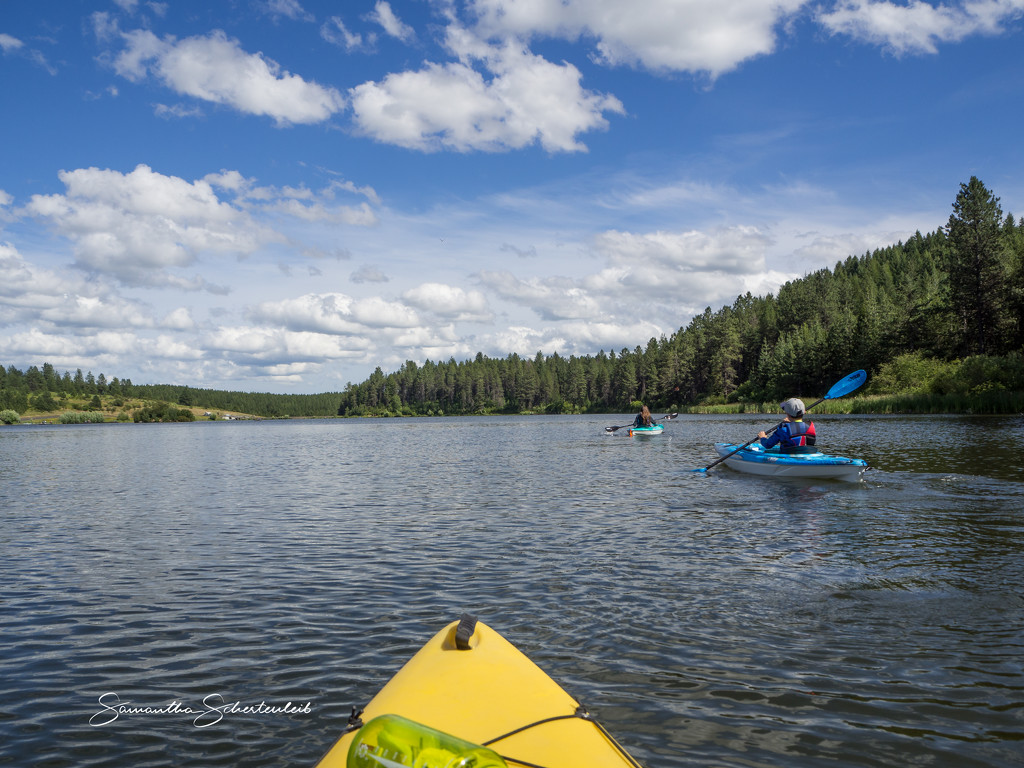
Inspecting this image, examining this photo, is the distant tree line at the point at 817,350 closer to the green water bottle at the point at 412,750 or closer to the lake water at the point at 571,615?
the lake water at the point at 571,615

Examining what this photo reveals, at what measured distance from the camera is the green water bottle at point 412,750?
2.90 m

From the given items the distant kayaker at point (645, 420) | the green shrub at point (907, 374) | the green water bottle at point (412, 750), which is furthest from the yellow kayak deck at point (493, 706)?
the green shrub at point (907, 374)

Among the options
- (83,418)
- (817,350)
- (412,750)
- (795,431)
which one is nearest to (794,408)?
(795,431)

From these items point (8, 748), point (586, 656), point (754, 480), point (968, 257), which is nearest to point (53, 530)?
point (8, 748)

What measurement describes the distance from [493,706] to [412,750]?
1553 millimetres

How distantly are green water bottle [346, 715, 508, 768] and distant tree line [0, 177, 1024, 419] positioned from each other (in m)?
57.4

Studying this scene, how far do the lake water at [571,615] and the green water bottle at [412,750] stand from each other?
2349 mm

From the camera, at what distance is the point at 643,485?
19688mm

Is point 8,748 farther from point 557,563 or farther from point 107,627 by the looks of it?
point 557,563

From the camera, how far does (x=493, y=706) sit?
172 inches

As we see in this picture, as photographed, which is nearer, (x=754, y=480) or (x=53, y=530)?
(x=53, y=530)

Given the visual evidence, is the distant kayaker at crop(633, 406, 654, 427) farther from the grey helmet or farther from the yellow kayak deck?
the yellow kayak deck

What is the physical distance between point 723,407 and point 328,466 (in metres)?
73.2

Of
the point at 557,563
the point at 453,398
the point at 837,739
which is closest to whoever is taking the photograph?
the point at 837,739
